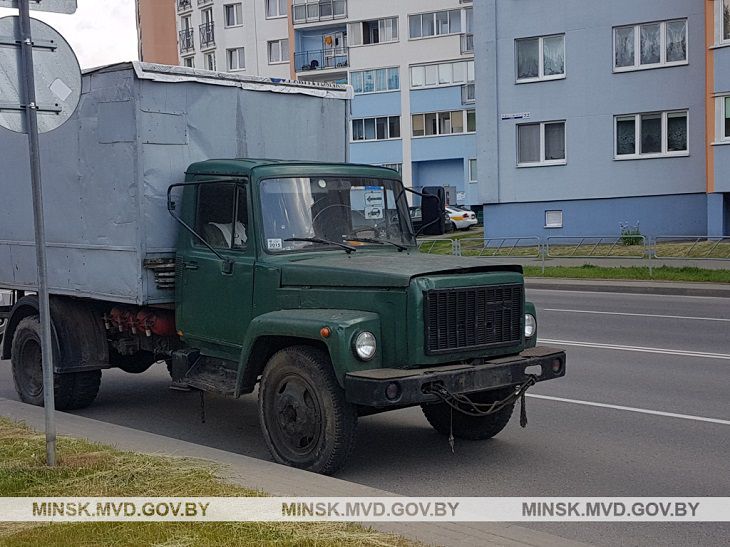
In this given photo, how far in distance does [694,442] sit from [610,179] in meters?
29.8

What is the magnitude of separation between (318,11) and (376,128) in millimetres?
9928

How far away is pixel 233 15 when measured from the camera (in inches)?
2926

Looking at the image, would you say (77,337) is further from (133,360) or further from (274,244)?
(274,244)

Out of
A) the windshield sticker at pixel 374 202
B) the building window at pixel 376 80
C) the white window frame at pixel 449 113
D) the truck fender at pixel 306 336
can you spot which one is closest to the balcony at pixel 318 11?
the building window at pixel 376 80

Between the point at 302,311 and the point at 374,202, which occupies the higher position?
the point at 374,202

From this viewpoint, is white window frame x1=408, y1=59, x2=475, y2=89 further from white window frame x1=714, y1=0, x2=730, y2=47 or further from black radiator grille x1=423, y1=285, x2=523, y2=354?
black radiator grille x1=423, y1=285, x2=523, y2=354

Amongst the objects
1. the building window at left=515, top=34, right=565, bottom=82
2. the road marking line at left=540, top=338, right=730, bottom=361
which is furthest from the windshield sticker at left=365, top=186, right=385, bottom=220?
the building window at left=515, top=34, right=565, bottom=82

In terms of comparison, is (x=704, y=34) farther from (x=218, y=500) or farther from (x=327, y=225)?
(x=218, y=500)

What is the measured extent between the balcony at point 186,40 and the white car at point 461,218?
34150 mm

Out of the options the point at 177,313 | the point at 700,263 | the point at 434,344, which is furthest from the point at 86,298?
the point at 700,263

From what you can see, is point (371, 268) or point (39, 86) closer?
point (39, 86)

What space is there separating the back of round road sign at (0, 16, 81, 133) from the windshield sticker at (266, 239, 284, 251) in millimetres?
1894

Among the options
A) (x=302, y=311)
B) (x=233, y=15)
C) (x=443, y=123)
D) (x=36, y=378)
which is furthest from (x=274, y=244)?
(x=233, y=15)

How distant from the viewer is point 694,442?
27.4 ft
